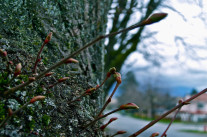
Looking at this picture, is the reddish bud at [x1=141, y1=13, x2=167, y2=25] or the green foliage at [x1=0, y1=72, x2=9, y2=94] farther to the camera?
the green foliage at [x1=0, y1=72, x2=9, y2=94]

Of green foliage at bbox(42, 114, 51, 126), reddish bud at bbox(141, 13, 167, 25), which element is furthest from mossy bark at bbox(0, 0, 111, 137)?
reddish bud at bbox(141, 13, 167, 25)

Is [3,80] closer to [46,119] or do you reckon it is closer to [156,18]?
[46,119]

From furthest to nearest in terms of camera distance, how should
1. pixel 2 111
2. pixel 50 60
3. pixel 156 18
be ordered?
pixel 50 60, pixel 2 111, pixel 156 18

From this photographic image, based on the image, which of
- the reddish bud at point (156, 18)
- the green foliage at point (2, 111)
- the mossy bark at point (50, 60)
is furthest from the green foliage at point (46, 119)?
the reddish bud at point (156, 18)

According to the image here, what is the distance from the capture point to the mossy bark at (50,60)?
29.4 inches

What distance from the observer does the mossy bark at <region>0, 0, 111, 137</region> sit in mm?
748

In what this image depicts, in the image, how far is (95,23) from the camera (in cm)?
154

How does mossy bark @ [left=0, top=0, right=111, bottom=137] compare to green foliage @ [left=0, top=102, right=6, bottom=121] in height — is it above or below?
above

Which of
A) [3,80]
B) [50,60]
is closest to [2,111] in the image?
[3,80]

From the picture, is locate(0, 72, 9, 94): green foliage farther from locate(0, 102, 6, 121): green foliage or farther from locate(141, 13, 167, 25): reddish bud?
locate(141, 13, 167, 25): reddish bud

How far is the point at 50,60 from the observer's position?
3.19 ft

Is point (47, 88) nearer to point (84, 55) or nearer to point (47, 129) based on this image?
point (47, 129)

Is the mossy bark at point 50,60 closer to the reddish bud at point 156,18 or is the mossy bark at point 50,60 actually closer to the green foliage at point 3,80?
the green foliage at point 3,80

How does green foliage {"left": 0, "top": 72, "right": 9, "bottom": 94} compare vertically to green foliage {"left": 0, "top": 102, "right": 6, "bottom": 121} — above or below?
above
